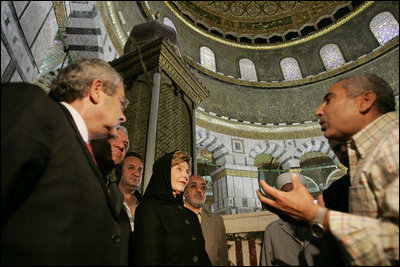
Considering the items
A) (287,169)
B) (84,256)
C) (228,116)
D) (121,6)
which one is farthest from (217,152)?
(84,256)

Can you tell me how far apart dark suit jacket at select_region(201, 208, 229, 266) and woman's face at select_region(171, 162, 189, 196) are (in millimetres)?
628

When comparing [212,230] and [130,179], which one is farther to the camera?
[130,179]

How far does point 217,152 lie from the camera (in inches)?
452

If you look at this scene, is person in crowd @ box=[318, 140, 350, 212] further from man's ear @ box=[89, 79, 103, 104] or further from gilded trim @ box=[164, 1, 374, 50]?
gilded trim @ box=[164, 1, 374, 50]

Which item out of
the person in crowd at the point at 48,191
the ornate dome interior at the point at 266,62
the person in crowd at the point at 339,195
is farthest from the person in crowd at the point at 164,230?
the ornate dome interior at the point at 266,62

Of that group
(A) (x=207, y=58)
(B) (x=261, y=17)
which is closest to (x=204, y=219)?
(A) (x=207, y=58)

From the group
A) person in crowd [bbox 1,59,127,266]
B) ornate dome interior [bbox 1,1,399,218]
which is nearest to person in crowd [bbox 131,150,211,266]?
person in crowd [bbox 1,59,127,266]

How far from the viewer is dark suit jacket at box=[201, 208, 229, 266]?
2.18 metres

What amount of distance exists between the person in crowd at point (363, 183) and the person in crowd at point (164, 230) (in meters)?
0.67

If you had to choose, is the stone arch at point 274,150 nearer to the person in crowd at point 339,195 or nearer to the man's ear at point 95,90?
the person in crowd at point 339,195

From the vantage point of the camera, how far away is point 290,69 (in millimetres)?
14320

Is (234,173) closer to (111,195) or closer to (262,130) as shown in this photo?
(262,130)

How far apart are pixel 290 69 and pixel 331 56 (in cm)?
225

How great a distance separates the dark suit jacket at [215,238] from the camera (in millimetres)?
2182
